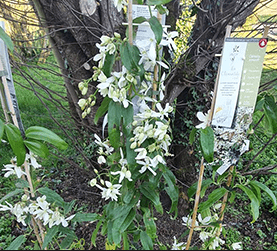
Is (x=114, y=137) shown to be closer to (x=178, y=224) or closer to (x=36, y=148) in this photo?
(x=36, y=148)

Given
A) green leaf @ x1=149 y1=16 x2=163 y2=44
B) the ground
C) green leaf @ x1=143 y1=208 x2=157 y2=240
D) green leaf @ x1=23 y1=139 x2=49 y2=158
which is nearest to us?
green leaf @ x1=149 y1=16 x2=163 y2=44

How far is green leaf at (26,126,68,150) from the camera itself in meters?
0.82

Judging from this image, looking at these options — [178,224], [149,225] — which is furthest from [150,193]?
[178,224]

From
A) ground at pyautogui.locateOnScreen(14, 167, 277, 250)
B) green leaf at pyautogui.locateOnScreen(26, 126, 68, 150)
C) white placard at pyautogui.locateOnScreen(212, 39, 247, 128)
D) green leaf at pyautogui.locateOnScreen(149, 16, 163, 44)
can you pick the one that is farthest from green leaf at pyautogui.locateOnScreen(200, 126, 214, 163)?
ground at pyautogui.locateOnScreen(14, 167, 277, 250)

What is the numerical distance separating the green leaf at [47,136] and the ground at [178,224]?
889 mm

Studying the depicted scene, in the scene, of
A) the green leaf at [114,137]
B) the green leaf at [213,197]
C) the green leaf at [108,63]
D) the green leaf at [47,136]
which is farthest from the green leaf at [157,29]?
the green leaf at [213,197]

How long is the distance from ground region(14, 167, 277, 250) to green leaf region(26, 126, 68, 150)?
889mm

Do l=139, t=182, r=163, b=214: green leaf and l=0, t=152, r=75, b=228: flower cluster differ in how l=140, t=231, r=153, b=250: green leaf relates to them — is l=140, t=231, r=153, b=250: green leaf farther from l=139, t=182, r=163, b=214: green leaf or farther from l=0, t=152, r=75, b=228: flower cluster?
l=0, t=152, r=75, b=228: flower cluster

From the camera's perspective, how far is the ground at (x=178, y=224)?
67.0 inches

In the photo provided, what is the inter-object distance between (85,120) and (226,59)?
1.31 m

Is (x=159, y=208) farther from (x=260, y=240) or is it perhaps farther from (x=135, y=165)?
(x=260, y=240)

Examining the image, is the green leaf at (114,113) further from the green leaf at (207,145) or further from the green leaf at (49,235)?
the green leaf at (49,235)

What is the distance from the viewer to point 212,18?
1.44 metres

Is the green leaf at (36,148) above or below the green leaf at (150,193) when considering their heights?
above
